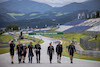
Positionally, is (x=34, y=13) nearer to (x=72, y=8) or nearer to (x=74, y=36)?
(x=72, y=8)

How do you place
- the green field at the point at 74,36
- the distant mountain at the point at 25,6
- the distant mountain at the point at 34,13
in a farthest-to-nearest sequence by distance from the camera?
the distant mountain at the point at 25,6
the distant mountain at the point at 34,13
the green field at the point at 74,36

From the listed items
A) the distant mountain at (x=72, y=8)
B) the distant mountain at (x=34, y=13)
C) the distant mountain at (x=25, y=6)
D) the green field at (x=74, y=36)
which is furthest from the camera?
the distant mountain at (x=72, y=8)

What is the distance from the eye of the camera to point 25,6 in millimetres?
29656

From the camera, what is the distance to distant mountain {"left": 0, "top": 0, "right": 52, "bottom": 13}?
27.3 metres

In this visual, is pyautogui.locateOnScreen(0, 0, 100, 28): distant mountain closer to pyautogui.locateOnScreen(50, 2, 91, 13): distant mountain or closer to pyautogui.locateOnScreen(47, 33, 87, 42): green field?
pyautogui.locateOnScreen(50, 2, 91, 13): distant mountain

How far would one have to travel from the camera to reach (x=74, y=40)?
25.9m

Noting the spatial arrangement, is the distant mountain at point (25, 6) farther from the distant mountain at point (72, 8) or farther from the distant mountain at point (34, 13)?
the distant mountain at point (72, 8)

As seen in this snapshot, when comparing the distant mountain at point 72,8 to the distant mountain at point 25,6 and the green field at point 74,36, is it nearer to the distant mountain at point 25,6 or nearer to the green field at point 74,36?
the distant mountain at point 25,6

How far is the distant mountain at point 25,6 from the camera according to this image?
27.3 metres

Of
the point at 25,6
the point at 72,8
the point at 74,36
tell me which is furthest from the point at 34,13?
the point at 74,36

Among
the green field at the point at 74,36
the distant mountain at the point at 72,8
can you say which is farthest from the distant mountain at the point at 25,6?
the green field at the point at 74,36

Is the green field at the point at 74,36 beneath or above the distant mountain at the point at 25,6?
beneath

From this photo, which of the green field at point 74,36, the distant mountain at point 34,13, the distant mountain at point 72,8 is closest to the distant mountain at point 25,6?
the distant mountain at point 34,13

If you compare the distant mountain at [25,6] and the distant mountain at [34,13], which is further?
the distant mountain at [25,6]
